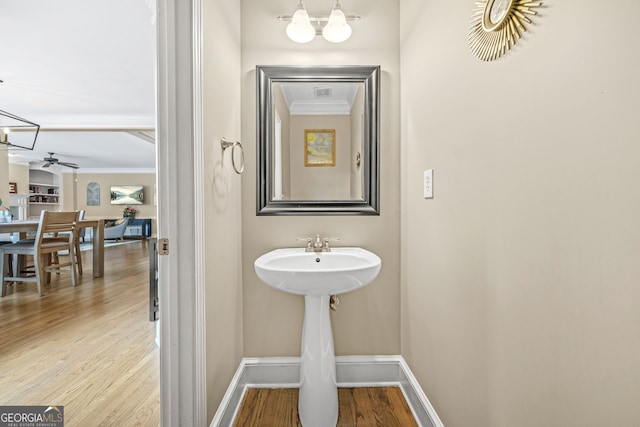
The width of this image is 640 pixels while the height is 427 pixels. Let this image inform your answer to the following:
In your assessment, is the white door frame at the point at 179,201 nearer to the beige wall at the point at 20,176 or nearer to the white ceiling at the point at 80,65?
the white ceiling at the point at 80,65

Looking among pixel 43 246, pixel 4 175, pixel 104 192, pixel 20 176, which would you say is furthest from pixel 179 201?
pixel 104 192

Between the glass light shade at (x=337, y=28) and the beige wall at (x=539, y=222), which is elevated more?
the glass light shade at (x=337, y=28)

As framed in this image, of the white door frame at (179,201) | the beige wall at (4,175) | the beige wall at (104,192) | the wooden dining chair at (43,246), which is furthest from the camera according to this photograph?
the beige wall at (104,192)

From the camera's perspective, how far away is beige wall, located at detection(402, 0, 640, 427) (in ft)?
1.66

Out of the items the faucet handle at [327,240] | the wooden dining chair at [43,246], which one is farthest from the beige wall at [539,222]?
the wooden dining chair at [43,246]

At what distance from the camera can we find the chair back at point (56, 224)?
10.5ft

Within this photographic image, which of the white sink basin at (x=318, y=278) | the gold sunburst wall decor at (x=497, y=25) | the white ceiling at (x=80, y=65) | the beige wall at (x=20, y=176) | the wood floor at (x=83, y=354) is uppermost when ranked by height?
the white ceiling at (x=80, y=65)

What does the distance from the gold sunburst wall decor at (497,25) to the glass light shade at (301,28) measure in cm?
88

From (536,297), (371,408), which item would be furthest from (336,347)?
(536,297)

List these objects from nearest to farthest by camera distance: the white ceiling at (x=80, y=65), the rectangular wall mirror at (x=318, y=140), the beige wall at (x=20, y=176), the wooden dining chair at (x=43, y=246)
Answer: the rectangular wall mirror at (x=318, y=140) → the white ceiling at (x=80, y=65) → the wooden dining chair at (x=43, y=246) → the beige wall at (x=20, y=176)

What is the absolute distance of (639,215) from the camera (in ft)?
1.56

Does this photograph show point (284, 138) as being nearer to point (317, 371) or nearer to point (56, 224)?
point (317, 371)

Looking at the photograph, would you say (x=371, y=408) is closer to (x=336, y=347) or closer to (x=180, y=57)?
(x=336, y=347)

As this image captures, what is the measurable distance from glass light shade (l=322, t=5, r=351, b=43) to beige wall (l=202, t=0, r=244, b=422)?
0.50m
